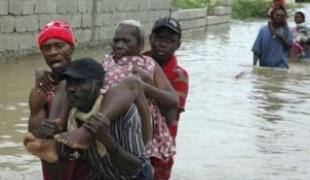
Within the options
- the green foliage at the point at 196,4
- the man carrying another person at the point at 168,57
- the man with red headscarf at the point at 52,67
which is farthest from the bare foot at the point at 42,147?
the green foliage at the point at 196,4

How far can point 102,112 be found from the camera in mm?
3047

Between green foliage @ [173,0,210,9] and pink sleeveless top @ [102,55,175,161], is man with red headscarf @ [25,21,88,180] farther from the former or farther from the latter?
green foliage @ [173,0,210,9]

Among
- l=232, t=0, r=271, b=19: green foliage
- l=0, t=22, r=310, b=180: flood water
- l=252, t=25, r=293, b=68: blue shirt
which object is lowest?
l=232, t=0, r=271, b=19: green foliage

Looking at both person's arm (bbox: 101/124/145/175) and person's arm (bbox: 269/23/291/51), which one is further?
person's arm (bbox: 269/23/291/51)

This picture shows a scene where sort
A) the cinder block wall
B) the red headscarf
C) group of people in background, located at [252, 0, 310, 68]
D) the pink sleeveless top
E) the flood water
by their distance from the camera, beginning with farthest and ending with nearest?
the cinder block wall < group of people in background, located at [252, 0, 310, 68] < the flood water < the red headscarf < the pink sleeveless top

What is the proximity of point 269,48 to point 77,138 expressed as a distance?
8.57 meters

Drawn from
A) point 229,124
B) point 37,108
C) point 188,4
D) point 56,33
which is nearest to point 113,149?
point 37,108

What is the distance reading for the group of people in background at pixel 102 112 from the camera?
3070 mm

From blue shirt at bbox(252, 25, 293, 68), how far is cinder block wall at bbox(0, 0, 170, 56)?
13.7 feet

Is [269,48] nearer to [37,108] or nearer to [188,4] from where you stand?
[37,108]

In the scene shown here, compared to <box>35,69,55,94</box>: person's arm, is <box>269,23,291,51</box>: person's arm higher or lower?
lower

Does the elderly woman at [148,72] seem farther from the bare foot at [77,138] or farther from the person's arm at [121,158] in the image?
the bare foot at [77,138]

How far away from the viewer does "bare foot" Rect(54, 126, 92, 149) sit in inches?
A: 118

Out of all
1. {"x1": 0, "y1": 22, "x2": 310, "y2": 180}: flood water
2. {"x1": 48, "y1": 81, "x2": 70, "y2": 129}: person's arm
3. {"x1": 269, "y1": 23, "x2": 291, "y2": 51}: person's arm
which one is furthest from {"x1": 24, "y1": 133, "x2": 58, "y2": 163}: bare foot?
{"x1": 269, "y1": 23, "x2": 291, "y2": 51}: person's arm
